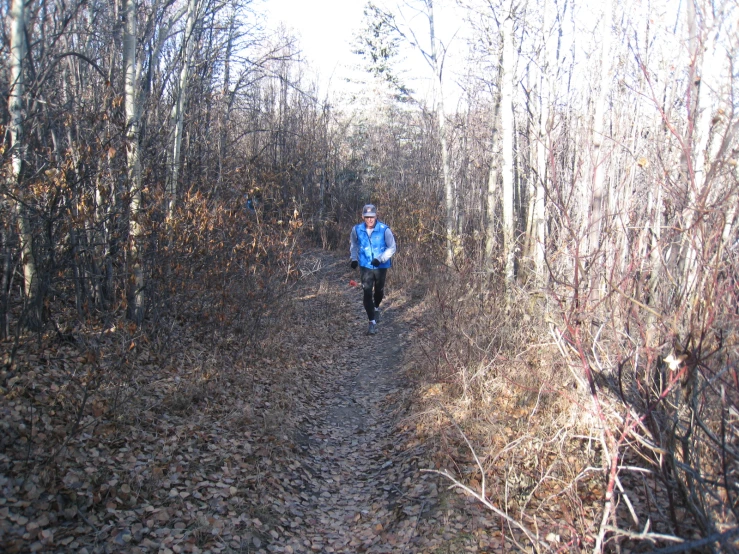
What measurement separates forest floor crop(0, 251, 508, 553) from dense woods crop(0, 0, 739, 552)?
10 centimetres

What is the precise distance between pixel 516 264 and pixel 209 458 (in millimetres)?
7735

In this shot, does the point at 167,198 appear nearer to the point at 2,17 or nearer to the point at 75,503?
the point at 2,17

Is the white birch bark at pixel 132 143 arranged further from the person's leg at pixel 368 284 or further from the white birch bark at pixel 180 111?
the person's leg at pixel 368 284

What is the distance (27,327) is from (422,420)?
4.25 m

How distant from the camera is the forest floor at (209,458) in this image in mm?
3607

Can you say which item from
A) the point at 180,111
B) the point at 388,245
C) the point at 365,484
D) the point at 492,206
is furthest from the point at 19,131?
the point at 492,206

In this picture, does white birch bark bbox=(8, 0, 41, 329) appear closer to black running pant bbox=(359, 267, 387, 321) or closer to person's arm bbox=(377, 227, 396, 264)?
black running pant bbox=(359, 267, 387, 321)

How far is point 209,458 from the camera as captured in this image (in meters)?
4.61

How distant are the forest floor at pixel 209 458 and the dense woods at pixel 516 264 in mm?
97

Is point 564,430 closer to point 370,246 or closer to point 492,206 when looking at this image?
point 492,206

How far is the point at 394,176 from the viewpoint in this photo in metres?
18.7

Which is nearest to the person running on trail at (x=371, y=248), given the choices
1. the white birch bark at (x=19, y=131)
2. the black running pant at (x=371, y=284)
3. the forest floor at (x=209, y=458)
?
the black running pant at (x=371, y=284)

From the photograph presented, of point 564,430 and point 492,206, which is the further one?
point 492,206

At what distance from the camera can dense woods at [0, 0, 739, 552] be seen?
9.84ft
